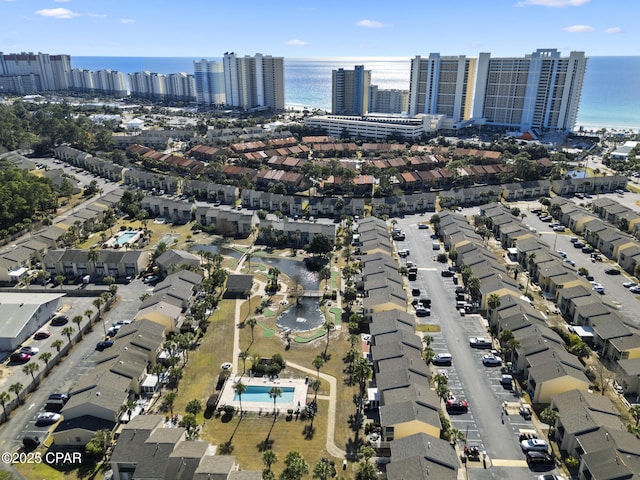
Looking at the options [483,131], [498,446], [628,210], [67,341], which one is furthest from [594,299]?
[483,131]

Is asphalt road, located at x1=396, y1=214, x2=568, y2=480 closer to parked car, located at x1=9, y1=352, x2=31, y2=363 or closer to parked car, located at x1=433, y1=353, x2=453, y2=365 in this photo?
parked car, located at x1=433, y1=353, x2=453, y2=365

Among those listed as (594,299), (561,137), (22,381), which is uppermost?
(561,137)

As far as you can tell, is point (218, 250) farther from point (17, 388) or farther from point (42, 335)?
point (17, 388)

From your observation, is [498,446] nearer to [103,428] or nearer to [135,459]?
[135,459]

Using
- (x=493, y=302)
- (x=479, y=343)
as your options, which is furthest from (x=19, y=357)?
(x=493, y=302)

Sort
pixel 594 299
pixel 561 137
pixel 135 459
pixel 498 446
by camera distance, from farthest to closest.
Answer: pixel 561 137, pixel 594 299, pixel 498 446, pixel 135 459

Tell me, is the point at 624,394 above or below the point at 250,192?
below
